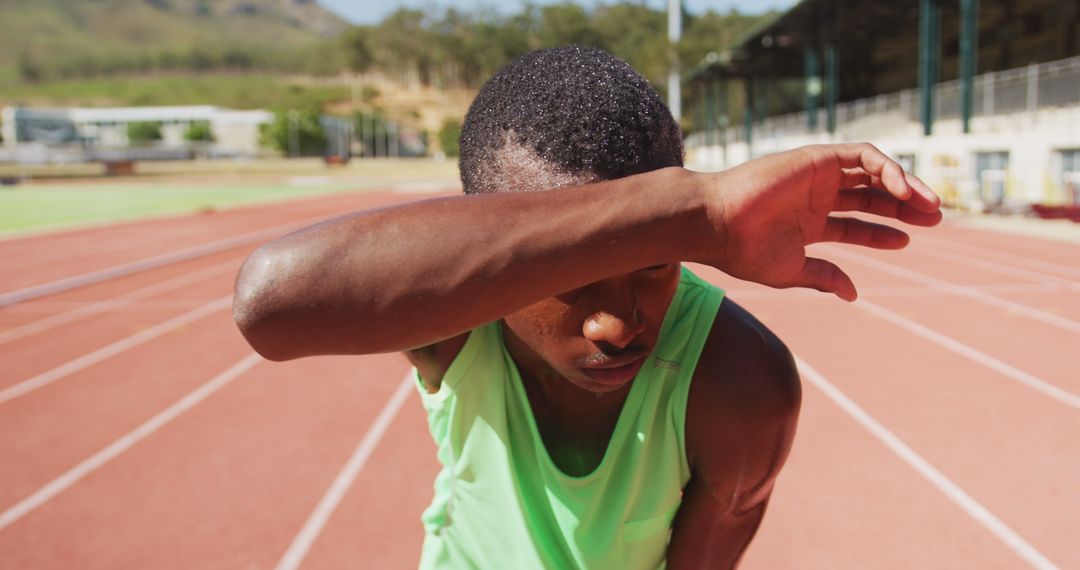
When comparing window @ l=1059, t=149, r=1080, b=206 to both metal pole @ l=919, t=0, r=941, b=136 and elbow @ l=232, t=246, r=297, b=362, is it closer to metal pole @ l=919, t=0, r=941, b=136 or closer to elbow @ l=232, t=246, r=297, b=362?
metal pole @ l=919, t=0, r=941, b=136

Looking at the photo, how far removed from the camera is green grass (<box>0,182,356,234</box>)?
19.3 metres

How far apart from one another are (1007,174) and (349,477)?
613 inches

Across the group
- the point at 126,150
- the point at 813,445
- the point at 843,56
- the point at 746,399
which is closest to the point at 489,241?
the point at 746,399

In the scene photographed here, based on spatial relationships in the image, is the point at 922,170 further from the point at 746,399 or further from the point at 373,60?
the point at 373,60

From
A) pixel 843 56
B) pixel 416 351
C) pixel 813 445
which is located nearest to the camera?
pixel 416 351

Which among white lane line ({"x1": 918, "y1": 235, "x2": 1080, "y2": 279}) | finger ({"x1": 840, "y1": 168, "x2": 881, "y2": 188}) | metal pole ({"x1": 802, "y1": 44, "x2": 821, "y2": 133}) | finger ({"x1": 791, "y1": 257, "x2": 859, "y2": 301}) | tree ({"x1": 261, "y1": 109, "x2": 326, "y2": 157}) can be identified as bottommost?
white lane line ({"x1": 918, "y1": 235, "x2": 1080, "y2": 279})

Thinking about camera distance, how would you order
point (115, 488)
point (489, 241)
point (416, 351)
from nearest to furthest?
1. point (489, 241)
2. point (416, 351)
3. point (115, 488)

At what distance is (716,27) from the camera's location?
70562 millimetres

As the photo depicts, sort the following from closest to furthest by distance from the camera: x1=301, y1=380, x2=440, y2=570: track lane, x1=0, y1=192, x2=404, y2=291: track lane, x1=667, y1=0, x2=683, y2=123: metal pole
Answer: x1=301, y1=380, x2=440, y2=570: track lane
x1=0, y1=192, x2=404, y2=291: track lane
x1=667, y1=0, x2=683, y2=123: metal pole

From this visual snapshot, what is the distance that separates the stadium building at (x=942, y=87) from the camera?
15.5 metres

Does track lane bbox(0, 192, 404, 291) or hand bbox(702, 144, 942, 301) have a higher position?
hand bbox(702, 144, 942, 301)

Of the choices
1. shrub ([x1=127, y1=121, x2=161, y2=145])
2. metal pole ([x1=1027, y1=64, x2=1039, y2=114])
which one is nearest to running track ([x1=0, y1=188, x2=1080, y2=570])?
metal pole ([x1=1027, y1=64, x2=1039, y2=114])

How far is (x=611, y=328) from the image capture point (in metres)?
0.95

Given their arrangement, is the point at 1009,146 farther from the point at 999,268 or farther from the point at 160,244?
the point at 160,244
